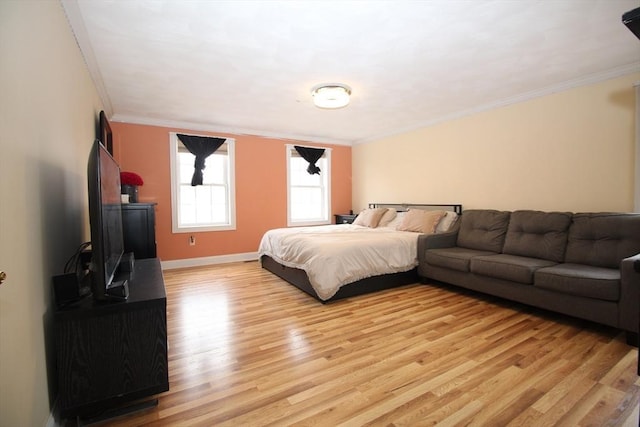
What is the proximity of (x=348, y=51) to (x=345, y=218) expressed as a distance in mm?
4047

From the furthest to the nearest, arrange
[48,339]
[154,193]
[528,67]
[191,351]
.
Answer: [154,193], [528,67], [191,351], [48,339]

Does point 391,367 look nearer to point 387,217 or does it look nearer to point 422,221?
point 422,221

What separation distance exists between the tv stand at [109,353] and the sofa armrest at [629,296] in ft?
10.5

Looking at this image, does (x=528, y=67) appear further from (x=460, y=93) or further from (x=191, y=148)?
(x=191, y=148)

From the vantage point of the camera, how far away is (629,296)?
2195mm

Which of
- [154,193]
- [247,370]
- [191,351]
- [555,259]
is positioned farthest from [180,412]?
[154,193]

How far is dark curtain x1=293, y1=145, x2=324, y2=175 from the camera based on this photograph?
5993mm

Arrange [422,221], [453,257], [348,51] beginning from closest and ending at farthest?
[348,51]
[453,257]
[422,221]

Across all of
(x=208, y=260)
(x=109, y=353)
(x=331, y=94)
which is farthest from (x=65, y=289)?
(x=208, y=260)

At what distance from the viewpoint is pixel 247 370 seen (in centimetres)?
197

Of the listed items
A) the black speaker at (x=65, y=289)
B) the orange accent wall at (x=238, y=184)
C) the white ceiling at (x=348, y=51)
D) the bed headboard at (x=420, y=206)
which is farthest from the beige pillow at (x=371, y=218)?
the black speaker at (x=65, y=289)

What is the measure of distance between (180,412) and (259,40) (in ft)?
8.57

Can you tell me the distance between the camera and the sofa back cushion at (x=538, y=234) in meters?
3.05

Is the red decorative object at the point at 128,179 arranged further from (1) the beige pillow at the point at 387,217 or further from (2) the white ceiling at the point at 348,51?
(1) the beige pillow at the point at 387,217
